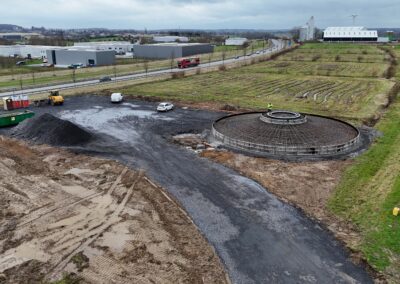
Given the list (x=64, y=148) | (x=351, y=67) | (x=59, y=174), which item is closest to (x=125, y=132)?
(x=64, y=148)

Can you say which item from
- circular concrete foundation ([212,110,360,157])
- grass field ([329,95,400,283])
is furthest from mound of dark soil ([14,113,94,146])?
grass field ([329,95,400,283])

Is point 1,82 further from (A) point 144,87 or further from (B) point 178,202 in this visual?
(B) point 178,202

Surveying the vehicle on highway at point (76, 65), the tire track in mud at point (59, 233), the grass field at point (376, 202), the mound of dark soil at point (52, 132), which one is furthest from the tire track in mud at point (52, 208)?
the vehicle on highway at point (76, 65)

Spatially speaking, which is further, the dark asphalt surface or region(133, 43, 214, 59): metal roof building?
region(133, 43, 214, 59): metal roof building

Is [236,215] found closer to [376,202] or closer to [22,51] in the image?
[376,202]

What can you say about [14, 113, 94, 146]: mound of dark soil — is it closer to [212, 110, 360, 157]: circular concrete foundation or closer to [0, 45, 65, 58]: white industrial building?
[212, 110, 360, 157]: circular concrete foundation

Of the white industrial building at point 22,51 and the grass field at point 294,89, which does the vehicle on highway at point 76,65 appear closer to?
the white industrial building at point 22,51

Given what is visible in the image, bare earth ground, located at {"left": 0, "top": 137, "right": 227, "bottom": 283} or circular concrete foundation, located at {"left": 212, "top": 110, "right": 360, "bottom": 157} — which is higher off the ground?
circular concrete foundation, located at {"left": 212, "top": 110, "right": 360, "bottom": 157}
